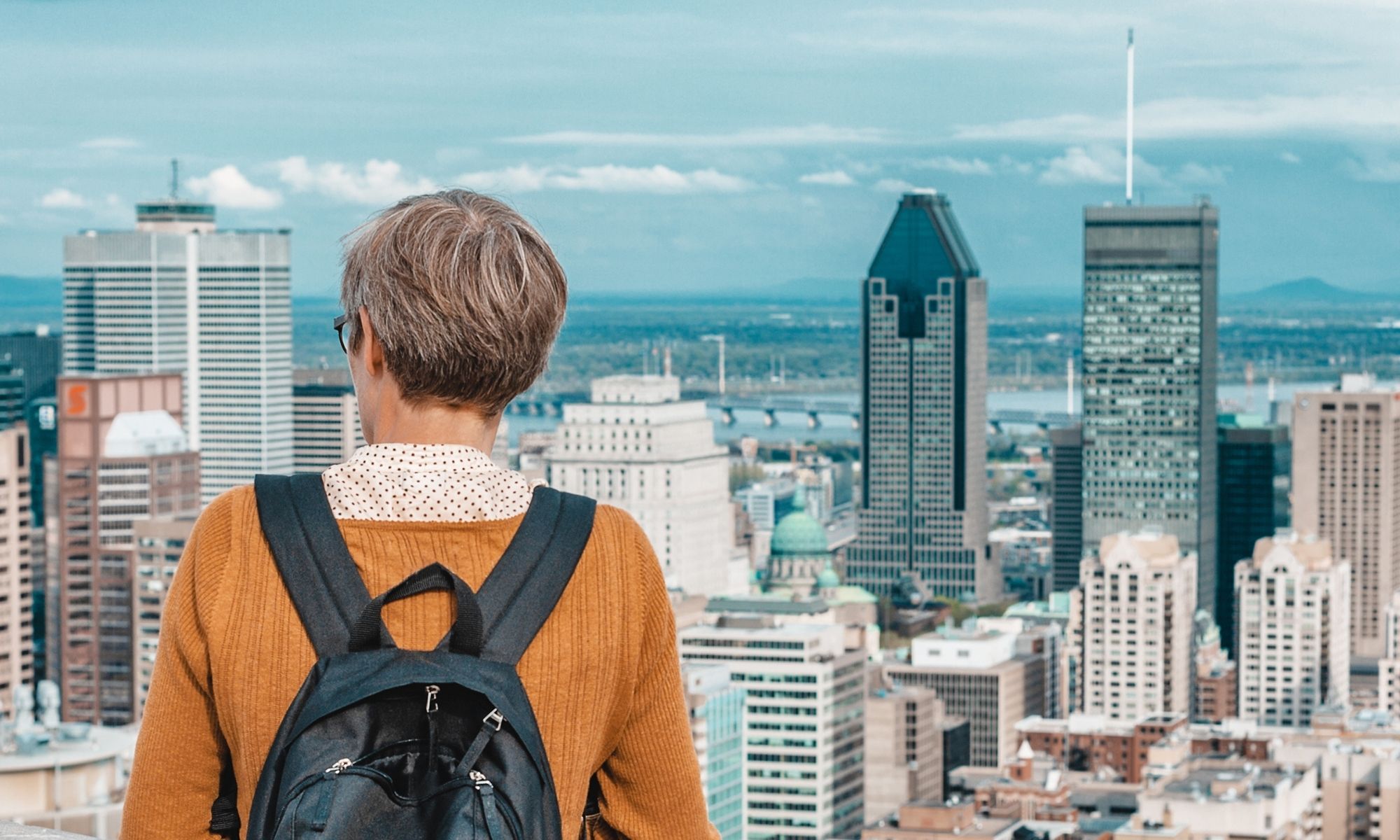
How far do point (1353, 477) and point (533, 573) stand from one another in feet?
150

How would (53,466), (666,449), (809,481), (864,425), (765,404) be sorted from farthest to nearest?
(765,404), (809,481), (864,425), (666,449), (53,466)

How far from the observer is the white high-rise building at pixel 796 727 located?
28375mm

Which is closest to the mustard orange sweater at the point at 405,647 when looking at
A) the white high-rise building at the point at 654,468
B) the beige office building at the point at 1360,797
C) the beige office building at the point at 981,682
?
the beige office building at the point at 1360,797

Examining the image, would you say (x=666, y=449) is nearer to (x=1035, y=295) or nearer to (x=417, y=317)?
(x=1035, y=295)

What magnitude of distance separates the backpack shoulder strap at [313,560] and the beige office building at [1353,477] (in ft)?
144

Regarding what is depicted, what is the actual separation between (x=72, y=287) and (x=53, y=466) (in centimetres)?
2176

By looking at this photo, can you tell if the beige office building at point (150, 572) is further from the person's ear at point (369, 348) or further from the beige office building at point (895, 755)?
the person's ear at point (369, 348)

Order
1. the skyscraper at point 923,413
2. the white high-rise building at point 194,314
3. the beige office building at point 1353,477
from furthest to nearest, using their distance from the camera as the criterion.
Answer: the skyscraper at point 923,413 → the white high-rise building at point 194,314 → the beige office building at point 1353,477

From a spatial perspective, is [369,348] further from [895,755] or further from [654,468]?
[654,468]

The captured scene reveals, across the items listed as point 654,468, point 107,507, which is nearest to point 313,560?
point 107,507

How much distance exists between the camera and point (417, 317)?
161 cm

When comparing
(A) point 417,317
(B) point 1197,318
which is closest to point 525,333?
(A) point 417,317

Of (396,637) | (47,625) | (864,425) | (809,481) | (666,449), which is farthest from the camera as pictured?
(809,481)

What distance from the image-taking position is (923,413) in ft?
195
